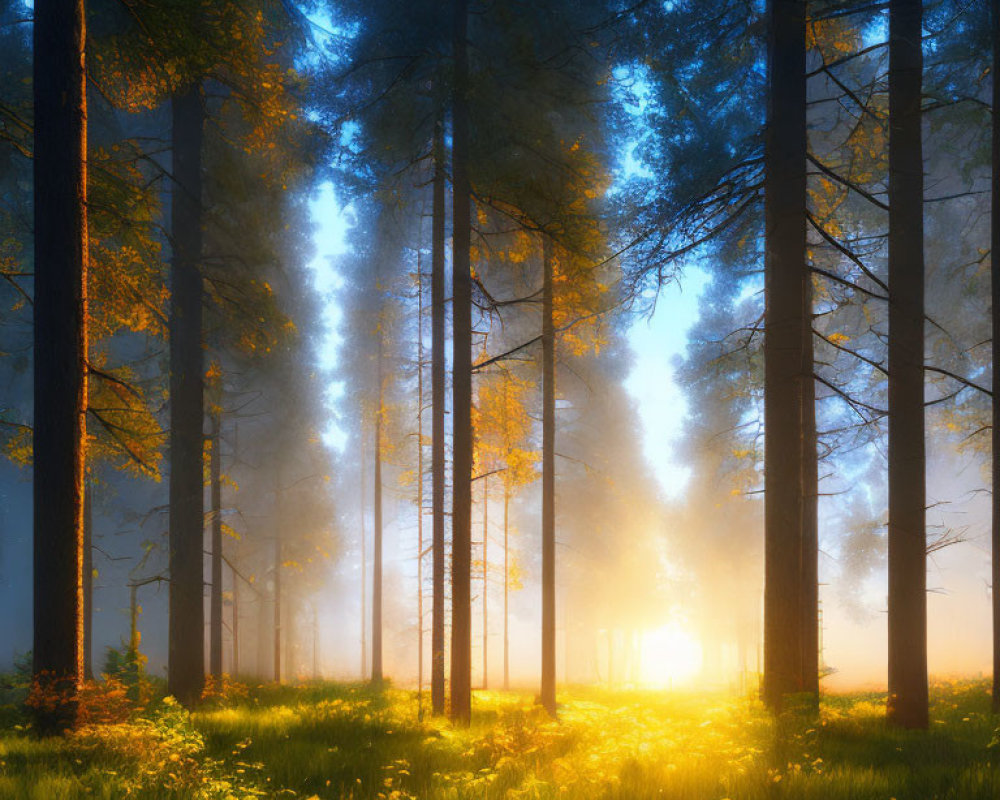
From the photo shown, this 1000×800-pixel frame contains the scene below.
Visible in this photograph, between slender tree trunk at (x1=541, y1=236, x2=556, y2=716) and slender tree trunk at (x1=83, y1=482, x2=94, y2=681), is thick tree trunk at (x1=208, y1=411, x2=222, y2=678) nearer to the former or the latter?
slender tree trunk at (x1=83, y1=482, x2=94, y2=681)

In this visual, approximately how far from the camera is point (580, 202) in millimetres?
9523

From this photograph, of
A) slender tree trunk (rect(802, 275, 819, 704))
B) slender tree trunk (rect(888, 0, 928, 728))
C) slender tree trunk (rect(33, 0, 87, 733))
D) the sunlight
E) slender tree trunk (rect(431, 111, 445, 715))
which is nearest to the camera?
slender tree trunk (rect(33, 0, 87, 733))

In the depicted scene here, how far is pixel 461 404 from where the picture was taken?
900 centimetres

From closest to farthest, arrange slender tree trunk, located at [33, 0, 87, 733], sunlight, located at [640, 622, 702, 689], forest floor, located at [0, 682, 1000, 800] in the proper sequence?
forest floor, located at [0, 682, 1000, 800] < slender tree trunk, located at [33, 0, 87, 733] < sunlight, located at [640, 622, 702, 689]

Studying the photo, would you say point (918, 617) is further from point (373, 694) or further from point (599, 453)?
point (599, 453)

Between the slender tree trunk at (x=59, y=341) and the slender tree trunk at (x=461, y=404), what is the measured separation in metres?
4.27

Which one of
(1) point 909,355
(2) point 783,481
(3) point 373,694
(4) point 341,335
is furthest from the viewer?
(4) point 341,335

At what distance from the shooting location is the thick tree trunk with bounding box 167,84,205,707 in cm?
951

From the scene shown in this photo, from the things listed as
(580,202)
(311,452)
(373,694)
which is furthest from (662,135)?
(311,452)

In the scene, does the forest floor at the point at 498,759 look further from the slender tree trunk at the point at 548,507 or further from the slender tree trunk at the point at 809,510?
the slender tree trunk at the point at 548,507

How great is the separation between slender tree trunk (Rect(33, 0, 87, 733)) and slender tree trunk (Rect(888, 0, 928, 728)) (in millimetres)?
8349

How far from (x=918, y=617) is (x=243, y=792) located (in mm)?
6933

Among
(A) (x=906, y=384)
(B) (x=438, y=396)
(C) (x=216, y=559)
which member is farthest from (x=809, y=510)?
(C) (x=216, y=559)

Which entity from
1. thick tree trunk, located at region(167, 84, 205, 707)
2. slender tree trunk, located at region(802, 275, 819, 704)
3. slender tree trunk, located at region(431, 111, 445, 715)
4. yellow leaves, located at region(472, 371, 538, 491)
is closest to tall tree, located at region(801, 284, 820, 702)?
slender tree trunk, located at region(802, 275, 819, 704)
